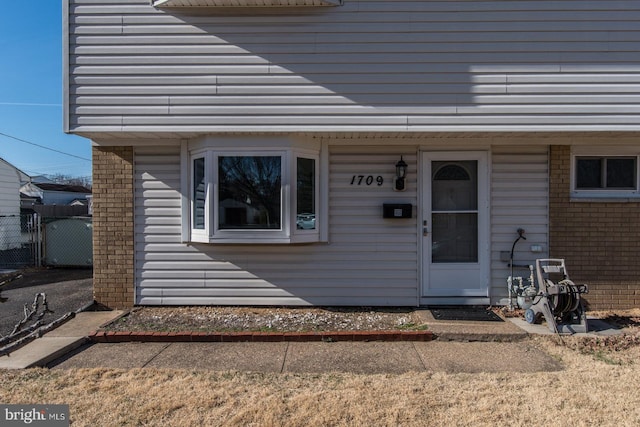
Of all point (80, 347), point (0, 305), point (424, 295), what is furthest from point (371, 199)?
point (0, 305)

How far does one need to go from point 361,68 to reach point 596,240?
404 centimetres

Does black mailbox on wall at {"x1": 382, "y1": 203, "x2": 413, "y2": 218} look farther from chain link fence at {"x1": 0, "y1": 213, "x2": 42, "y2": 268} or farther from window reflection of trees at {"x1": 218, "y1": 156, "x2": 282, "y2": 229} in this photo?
chain link fence at {"x1": 0, "y1": 213, "x2": 42, "y2": 268}

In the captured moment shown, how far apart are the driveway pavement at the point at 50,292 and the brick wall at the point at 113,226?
1.53 feet

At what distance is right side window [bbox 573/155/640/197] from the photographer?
5820 mm

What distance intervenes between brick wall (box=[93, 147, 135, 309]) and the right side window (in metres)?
6.35

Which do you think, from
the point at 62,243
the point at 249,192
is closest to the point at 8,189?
the point at 62,243

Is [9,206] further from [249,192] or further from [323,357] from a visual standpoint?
[323,357]

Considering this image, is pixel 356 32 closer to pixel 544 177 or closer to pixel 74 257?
pixel 544 177

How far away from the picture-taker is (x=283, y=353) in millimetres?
4312

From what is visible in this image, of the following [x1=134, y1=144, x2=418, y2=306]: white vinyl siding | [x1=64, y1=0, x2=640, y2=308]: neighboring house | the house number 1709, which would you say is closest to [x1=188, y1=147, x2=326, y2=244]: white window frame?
[x1=64, y1=0, x2=640, y2=308]: neighboring house

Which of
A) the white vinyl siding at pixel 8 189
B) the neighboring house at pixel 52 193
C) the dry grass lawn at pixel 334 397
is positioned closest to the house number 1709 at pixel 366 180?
the dry grass lawn at pixel 334 397

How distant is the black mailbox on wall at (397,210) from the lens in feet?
18.8

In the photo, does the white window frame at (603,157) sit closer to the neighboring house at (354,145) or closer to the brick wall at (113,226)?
the neighboring house at (354,145)

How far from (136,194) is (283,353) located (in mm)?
3233
